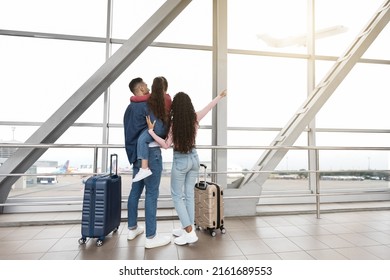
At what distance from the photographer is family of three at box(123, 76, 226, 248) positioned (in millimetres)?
1861

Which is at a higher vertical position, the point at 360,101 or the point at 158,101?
the point at 360,101

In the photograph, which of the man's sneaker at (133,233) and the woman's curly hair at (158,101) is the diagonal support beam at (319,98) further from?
the woman's curly hair at (158,101)

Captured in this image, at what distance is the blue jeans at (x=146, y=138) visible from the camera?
1819 millimetres

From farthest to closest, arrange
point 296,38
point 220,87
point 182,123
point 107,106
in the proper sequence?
point 296,38 → point 107,106 → point 220,87 → point 182,123

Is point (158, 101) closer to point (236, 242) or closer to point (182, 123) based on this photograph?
point (182, 123)

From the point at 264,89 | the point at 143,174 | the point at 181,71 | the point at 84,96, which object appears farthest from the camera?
the point at 264,89

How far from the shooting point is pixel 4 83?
3.20 metres

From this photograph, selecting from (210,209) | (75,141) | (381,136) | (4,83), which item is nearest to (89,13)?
(4,83)

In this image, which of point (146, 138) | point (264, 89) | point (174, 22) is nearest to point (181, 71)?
point (174, 22)

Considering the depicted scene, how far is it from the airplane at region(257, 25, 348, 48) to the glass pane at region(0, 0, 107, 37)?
264 cm

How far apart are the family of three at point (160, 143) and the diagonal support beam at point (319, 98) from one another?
1391mm

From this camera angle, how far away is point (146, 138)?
72.7 inches

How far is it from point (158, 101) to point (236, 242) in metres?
1.41

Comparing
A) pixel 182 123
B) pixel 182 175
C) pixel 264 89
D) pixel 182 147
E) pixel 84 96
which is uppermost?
pixel 264 89
